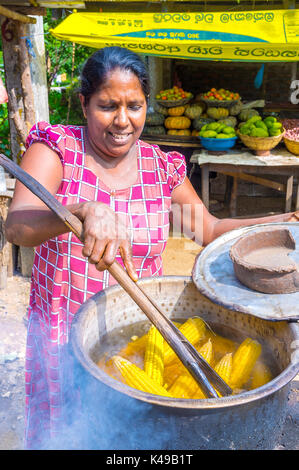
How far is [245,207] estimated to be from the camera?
769 cm

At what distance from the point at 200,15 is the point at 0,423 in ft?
14.6

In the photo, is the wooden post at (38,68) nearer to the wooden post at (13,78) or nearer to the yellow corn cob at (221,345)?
the wooden post at (13,78)

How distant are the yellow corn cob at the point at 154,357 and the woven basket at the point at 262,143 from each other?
4820 millimetres

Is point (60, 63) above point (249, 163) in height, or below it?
above

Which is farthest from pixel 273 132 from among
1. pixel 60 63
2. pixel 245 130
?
pixel 60 63

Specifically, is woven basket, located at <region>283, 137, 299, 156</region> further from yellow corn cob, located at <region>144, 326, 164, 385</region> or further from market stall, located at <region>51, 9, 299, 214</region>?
yellow corn cob, located at <region>144, 326, 164, 385</region>

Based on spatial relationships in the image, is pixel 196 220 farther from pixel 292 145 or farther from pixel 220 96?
pixel 220 96

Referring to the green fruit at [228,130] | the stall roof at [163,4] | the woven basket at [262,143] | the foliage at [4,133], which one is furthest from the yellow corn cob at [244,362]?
the foliage at [4,133]

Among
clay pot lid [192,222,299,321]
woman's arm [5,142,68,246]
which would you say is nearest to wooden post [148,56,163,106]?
woman's arm [5,142,68,246]

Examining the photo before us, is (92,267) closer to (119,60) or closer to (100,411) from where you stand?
(100,411)

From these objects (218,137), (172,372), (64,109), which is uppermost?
(64,109)

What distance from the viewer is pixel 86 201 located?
1.76 metres

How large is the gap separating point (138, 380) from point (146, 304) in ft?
0.82
